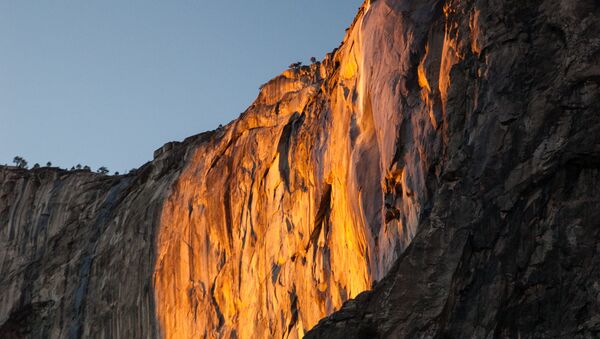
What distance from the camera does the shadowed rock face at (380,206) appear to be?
62.4ft

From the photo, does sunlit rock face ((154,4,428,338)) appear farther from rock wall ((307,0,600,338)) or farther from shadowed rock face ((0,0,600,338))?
rock wall ((307,0,600,338))

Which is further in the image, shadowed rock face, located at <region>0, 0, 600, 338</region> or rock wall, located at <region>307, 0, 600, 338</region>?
shadowed rock face, located at <region>0, 0, 600, 338</region>

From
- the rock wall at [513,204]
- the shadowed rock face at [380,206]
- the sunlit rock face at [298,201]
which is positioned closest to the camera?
the rock wall at [513,204]

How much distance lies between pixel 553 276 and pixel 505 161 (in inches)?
88.9

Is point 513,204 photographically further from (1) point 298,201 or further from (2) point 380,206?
(1) point 298,201

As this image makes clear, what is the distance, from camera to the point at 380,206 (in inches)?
1022

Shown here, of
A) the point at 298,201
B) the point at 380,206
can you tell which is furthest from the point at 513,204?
the point at 298,201

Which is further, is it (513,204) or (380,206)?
(380,206)

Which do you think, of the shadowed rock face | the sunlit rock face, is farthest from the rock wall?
the sunlit rock face

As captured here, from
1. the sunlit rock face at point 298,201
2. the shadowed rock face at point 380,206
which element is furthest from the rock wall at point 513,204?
the sunlit rock face at point 298,201

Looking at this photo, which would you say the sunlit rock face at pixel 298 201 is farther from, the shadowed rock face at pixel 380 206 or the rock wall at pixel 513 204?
the rock wall at pixel 513 204

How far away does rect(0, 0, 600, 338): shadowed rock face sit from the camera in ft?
62.4

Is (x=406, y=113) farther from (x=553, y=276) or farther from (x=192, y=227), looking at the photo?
(x=192, y=227)

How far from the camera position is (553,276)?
18484 mm
